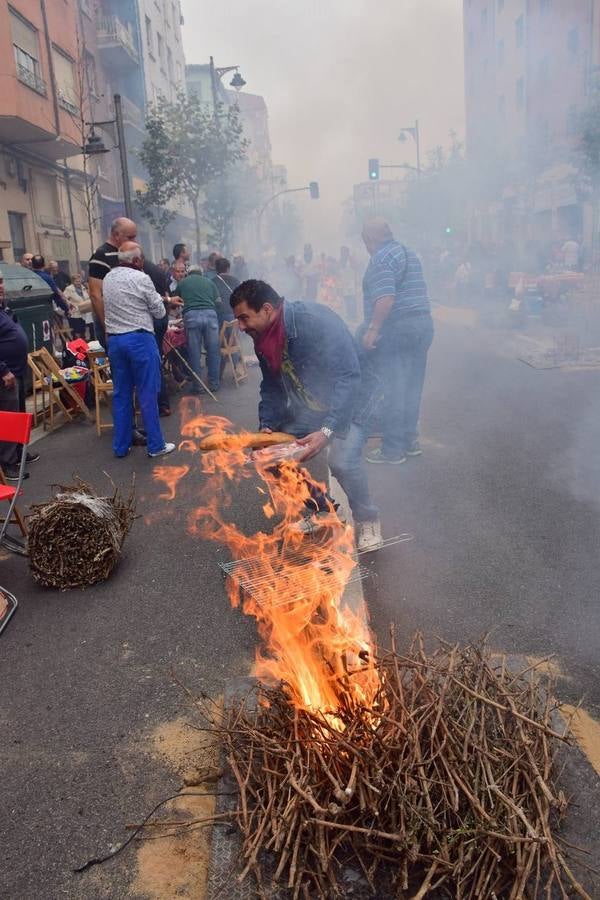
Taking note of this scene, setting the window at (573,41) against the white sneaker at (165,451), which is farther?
the window at (573,41)

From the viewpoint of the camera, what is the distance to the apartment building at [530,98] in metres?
12.9

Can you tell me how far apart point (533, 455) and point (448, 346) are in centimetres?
843

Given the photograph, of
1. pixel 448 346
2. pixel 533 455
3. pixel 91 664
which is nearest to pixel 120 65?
pixel 448 346

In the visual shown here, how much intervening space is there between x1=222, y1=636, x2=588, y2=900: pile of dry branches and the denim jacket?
191 cm

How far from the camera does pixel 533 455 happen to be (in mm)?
6309

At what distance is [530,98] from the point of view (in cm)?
1545

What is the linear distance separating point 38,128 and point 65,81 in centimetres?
427

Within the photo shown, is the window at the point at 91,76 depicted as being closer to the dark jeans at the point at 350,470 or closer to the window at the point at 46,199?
the window at the point at 46,199

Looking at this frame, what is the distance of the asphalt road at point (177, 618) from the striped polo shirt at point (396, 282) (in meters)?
1.35

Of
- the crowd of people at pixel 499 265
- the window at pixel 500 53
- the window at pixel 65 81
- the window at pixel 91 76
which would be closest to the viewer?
the window at pixel 500 53

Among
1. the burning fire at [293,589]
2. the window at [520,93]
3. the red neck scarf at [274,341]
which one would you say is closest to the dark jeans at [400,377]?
the burning fire at [293,589]

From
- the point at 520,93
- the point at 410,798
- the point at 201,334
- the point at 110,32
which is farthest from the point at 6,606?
the point at 110,32

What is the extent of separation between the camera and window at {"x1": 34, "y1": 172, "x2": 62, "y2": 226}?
19.9 m

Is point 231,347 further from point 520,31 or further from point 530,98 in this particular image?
point 530,98
